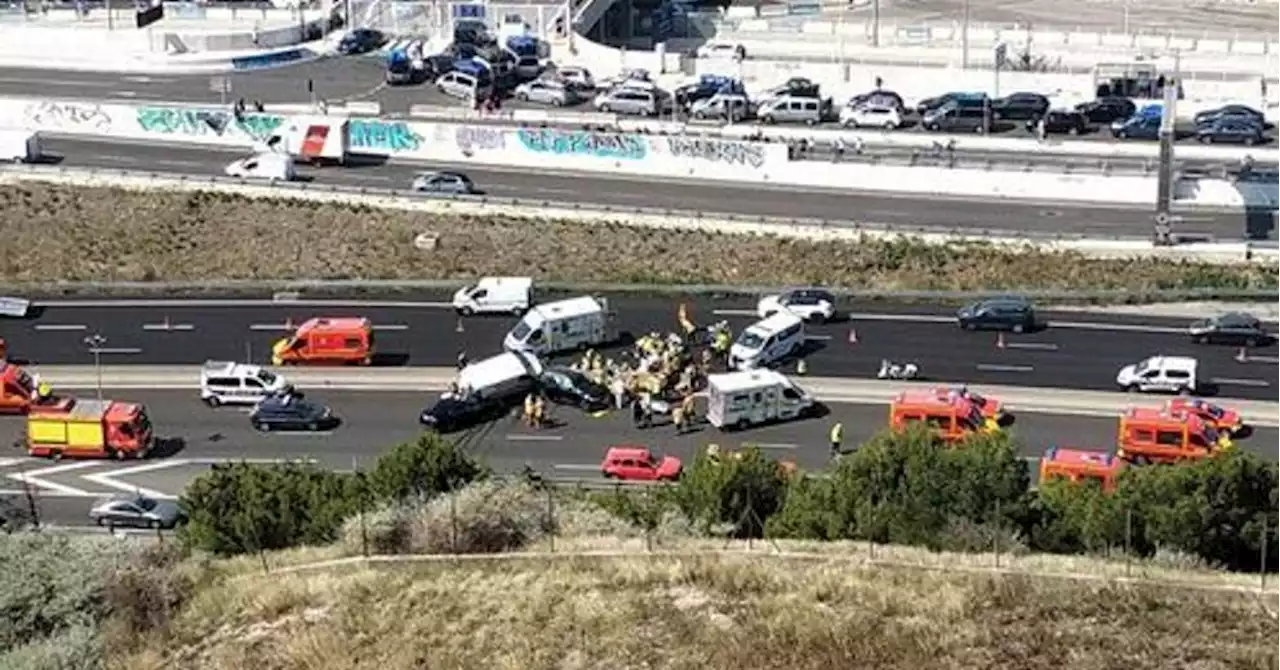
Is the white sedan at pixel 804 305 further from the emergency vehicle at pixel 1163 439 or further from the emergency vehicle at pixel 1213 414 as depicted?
the emergency vehicle at pixel 1163 439

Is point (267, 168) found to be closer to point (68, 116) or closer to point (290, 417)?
point (68, 116)

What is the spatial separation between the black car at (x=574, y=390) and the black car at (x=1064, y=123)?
31186 millimetres

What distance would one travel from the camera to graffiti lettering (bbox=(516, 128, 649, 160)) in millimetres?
66500

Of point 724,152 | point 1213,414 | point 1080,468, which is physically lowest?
point 1080,468

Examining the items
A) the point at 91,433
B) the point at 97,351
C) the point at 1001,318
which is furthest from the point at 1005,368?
the point at 97,351

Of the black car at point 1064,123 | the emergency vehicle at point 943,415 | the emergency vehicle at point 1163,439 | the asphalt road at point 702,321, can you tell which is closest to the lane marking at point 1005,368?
the asphalt road at point 702,321

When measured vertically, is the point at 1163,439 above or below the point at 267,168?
below

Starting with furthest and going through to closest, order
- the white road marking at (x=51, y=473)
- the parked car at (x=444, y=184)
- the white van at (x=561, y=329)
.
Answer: the parked car at (x=444, y=184)
the white van at (x=561, y=329)
the white road marking at (x=51, y=473)

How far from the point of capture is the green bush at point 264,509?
103 feet

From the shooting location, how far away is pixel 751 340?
4566 centimetres

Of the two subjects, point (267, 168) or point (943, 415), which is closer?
point (943, 415)

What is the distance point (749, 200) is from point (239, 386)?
78.0 feet

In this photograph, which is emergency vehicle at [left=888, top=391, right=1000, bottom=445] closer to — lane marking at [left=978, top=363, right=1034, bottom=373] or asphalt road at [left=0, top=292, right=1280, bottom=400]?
asphalt road at [left=0, top=292, right=1280, bottom=400]

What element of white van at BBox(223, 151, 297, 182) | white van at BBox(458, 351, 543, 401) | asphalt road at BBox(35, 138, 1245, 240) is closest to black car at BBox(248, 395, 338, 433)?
white van at BBox(458, 351, 543, 401)
